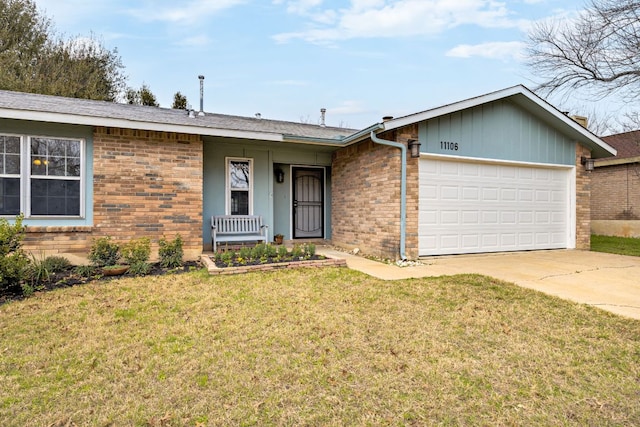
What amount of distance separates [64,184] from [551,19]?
49.2 feet

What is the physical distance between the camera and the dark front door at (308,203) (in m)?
9.68

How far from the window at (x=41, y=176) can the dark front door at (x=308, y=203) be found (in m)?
4.93

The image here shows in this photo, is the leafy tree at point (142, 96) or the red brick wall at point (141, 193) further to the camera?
the leafy tree at point (142, 96)

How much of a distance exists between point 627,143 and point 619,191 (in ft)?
7.11


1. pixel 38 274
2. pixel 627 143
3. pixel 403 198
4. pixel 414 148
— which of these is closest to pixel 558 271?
pixel 403 198

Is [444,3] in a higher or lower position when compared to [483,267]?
higher

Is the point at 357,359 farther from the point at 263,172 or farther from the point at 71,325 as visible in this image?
the point at 263,172

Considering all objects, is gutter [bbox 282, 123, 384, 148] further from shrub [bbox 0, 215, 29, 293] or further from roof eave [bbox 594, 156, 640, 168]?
roof eave [bbox 594, 156, 640, 168]

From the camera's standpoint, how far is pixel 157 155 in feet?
22.4

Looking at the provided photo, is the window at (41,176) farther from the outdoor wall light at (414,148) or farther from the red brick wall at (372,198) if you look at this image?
the outdoor wall light at (414,148)

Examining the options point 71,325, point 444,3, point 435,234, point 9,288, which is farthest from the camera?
point 444,3

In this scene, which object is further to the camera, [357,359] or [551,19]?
[551,19]

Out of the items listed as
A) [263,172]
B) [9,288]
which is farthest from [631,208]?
[9,288]

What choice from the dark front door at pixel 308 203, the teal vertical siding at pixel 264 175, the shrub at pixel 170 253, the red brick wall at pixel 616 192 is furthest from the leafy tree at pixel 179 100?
the red brick wall at pixel 616 192
